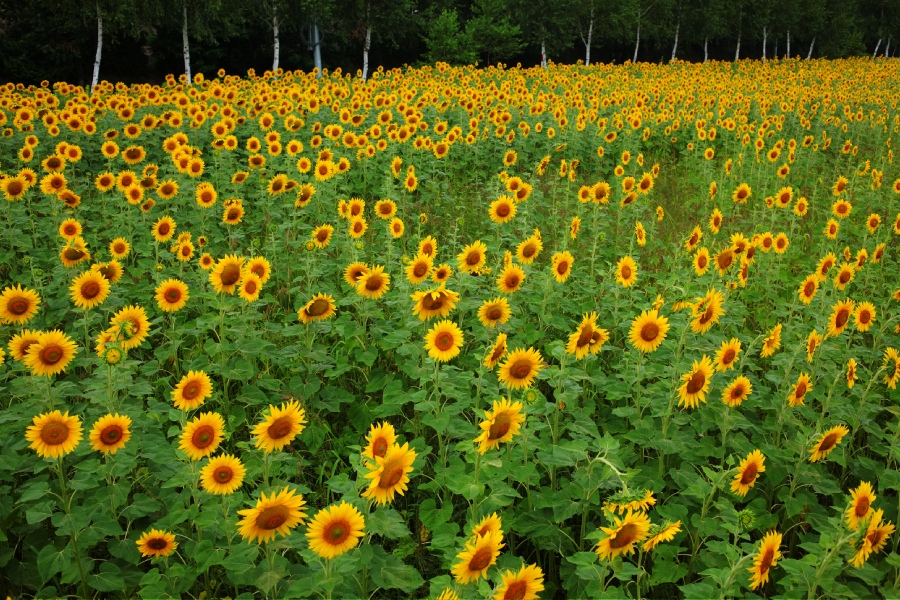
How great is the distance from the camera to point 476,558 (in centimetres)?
191

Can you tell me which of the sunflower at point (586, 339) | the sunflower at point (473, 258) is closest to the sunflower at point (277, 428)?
the sunflower at point (586, 339)

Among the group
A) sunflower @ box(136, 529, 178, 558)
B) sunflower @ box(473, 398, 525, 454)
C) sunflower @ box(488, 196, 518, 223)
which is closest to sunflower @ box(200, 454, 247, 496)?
sunflower @ box(136, 529, 178, 558)

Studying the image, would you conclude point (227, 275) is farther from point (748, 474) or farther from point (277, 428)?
point (748, 474)

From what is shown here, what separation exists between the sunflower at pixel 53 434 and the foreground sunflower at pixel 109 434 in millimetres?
83

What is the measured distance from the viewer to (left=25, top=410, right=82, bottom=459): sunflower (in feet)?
8.42

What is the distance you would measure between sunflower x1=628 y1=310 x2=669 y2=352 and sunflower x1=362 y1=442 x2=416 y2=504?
1629mm

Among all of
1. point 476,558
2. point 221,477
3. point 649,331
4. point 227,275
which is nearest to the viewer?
point 476,558

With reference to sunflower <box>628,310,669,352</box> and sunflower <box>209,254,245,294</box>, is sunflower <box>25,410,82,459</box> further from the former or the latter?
sunflower <box>628,310,669,352</box>

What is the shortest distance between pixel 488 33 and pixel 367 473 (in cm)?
2901

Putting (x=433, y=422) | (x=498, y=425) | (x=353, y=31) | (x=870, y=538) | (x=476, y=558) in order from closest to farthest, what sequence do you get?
1. (x=476, y=558)
2. (x=870, y=538)
3. (x=498, y=425)
4. (x=433, y=422)
5. (x=353, y=31)

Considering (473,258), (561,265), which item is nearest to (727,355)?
(561,265)

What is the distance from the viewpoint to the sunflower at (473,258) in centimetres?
387

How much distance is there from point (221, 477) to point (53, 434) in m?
0.77

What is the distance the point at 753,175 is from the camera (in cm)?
923
